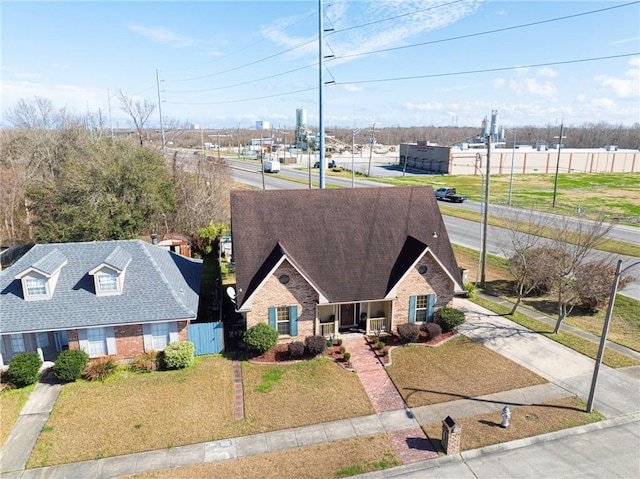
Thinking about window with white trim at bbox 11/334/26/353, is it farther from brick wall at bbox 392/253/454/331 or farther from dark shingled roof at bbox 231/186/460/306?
brick wall at bbox 392/253/454/331

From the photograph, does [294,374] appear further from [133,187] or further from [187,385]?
[133,187]

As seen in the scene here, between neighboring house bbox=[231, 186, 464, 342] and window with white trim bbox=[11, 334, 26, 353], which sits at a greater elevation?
neighboring house bbox=[231, 186, 464, 342]

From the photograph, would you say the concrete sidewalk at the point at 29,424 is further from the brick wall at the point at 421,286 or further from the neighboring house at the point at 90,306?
the brick wall at the point at 421,286

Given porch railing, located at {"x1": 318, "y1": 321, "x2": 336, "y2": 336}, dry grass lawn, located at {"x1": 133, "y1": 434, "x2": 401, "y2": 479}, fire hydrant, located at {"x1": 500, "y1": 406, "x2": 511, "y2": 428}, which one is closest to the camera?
dry grass lawn, located at {"x1": 133, "y1": 434, "x2": 401, "y2": 479}

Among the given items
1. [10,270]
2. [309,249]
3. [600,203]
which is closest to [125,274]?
[10,270]

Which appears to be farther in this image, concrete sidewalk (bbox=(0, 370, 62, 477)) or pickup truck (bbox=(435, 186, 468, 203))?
pickup truck (bbox=(435, 186, 468, 203))

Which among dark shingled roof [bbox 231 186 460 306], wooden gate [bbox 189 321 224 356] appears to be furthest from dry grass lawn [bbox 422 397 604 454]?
wooden gate [bbox 189 321 224 356]

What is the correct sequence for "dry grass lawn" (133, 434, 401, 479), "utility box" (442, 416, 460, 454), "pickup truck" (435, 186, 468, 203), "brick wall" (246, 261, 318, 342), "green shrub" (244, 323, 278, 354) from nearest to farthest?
"dry grass lawn" (133, 434, 401, 479) → "utility box" (442, 416, 460, 454) → "green shrub" (244, 323, 278, 354) → "brick wall" (246, 261, 318, 342) → "pickup truck" (435, 186, 468, 203)
